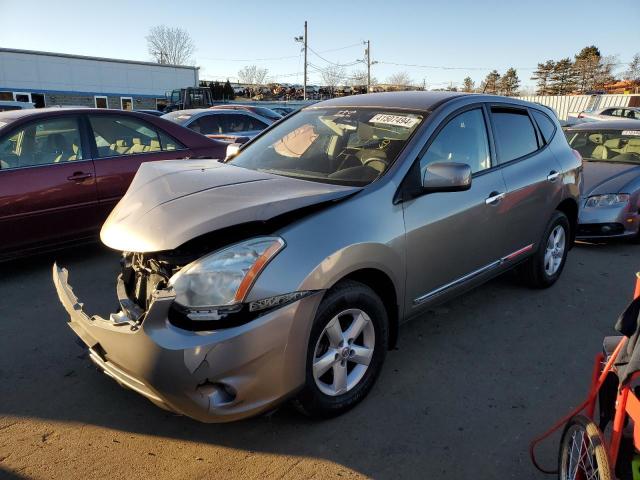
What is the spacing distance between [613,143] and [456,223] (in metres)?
5.24

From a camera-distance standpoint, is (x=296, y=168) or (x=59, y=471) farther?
(x=296, y=168)

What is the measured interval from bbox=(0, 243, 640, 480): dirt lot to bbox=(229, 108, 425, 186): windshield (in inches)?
52.2

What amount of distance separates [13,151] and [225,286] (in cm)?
362

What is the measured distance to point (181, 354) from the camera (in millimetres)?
2123

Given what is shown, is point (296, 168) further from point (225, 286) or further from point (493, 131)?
point (493, 131)

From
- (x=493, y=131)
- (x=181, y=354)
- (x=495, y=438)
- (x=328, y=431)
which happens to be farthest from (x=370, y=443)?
(x=493, y=131)

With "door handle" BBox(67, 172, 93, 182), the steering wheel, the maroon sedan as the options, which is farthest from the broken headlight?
"door handle" BBox(67, 172, 93, 182)

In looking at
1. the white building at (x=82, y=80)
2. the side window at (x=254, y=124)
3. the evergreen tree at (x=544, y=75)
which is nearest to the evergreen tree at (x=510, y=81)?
the evergreen tree at (x=544, y=75)

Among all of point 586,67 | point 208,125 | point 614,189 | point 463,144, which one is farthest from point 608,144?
point 586,67

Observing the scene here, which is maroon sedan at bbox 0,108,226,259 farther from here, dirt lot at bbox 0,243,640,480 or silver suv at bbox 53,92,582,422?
silver suv at bbox 53,92,582,422

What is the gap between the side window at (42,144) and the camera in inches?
184

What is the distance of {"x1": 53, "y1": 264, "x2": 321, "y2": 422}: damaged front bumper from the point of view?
2.14 m

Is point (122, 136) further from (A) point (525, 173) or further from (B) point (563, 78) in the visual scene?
(B) point (563, 78)

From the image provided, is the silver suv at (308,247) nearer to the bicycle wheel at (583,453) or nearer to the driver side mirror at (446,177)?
the driver side mirror at (446,177)
